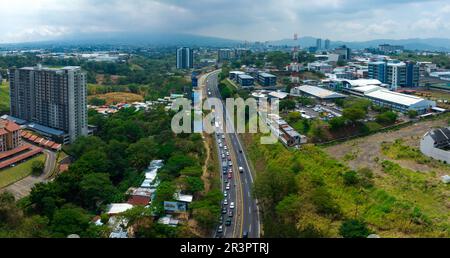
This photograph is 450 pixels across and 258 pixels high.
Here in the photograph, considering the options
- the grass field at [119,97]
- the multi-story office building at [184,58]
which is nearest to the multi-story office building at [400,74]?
the grass field at [119,97]

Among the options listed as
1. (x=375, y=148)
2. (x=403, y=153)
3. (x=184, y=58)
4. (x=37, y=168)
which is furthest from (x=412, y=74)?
(x=37, y=168)

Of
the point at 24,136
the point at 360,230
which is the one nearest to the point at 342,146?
the point at 360,230

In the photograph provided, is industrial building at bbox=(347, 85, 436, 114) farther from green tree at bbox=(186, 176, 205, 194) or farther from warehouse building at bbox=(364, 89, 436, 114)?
green tree at bbox=(186, 176, 205, 194)

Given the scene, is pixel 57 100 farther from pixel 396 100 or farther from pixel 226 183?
pixel 396 100

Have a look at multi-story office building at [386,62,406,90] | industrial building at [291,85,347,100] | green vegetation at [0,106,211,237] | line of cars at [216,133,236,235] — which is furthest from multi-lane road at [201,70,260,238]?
multi-story office building at [386,62,406,90]
